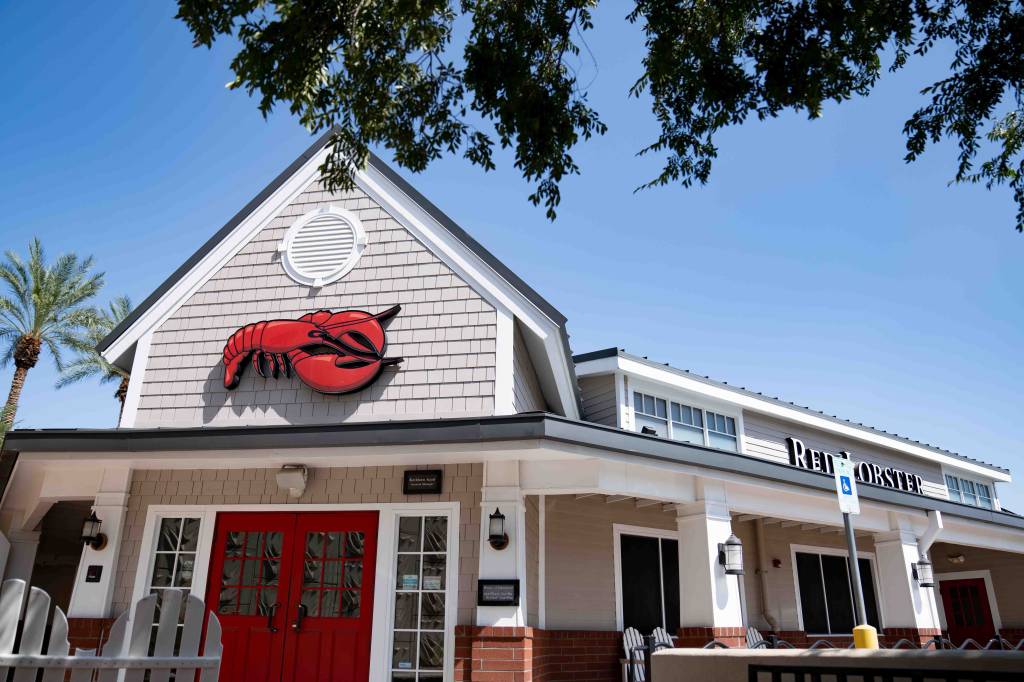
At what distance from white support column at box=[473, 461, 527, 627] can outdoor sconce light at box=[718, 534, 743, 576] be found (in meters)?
2.47

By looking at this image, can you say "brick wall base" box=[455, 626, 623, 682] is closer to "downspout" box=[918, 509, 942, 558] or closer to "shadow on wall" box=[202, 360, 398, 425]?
"shadow on wall" box=[202, 360, 398, 425]

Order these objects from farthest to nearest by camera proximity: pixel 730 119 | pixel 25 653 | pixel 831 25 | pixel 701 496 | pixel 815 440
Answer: pixel 815 440 < pixel 701 496 < pixel 730 119 < pixel 831 25 < pixel 25 653

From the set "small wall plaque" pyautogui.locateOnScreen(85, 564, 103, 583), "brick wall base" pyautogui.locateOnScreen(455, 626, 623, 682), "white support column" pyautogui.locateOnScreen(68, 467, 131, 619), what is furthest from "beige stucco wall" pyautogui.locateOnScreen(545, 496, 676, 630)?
"small wall plaque" pyautogui.locateOnScreen(85, 564, 103, 583)

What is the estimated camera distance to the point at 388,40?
605 centimetres

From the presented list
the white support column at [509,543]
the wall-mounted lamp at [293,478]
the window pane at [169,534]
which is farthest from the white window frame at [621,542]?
the window pane at [169,534]

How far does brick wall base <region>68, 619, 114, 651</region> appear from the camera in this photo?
Answer: 28.0 ft

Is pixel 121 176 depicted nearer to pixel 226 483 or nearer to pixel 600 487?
pixel 226 483

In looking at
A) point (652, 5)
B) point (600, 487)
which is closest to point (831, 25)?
point (652, 5)

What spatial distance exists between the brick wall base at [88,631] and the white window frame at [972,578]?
596 inches

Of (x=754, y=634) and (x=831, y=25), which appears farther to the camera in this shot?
(x=754, y=634)

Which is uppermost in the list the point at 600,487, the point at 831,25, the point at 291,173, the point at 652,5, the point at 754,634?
the point at 291,173

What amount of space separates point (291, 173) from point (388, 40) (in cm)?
520

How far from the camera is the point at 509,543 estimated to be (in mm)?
8055

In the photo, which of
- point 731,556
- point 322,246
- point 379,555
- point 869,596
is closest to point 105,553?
point 379,555
